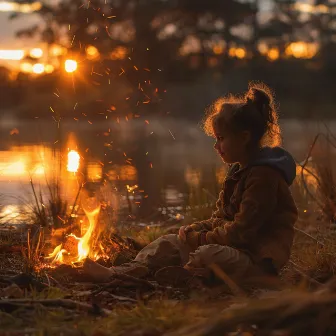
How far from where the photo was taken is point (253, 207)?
3861 millimetres

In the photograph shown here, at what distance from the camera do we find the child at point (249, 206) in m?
3.90

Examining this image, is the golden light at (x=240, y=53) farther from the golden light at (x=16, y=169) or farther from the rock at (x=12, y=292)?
the rock at (x=12, y=292)

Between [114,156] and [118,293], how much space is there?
10.1m

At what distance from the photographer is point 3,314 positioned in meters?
3.21

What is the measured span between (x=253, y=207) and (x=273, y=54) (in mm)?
35654

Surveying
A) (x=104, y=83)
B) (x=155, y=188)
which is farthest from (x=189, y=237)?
(x=104, y=83)

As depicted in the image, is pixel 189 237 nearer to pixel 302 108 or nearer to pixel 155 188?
pixel 155 188

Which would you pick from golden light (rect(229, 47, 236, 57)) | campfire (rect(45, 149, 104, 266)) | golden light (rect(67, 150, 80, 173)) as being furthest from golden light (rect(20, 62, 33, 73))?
campfire (rect(45, 149, 104, 266))

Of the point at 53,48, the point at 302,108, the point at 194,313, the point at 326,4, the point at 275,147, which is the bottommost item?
the point at 194,313

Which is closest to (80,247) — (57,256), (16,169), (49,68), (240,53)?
(57,256)

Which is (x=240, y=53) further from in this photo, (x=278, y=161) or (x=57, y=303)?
(x=57, y=303)

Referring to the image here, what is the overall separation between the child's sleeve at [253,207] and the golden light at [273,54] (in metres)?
34.4

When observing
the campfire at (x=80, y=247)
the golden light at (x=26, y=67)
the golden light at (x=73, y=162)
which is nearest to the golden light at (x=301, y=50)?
the golden light at (x=26, y=67)

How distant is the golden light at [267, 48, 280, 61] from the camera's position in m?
38.0
